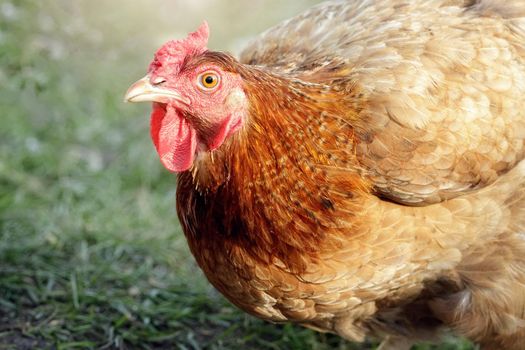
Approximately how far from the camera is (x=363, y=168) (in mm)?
2613

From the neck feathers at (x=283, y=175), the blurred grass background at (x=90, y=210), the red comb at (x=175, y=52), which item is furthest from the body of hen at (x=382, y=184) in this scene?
the blurred grass background at (x=90, y=210)

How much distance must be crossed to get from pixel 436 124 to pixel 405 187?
0.88ft

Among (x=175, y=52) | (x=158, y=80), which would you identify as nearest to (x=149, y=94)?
(x=158, y=80)

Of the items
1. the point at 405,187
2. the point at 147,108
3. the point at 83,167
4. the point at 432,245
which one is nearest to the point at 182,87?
the point at 405,187

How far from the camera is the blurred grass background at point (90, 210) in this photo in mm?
3592

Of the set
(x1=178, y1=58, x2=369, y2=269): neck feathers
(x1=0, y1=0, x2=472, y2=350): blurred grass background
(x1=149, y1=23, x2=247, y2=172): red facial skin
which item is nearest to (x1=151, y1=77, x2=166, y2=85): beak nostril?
(x1=149, y1=23, x2=247, y2=172): red facial skin

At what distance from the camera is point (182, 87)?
7.74ft

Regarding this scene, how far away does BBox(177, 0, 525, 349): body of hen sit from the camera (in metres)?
2.55

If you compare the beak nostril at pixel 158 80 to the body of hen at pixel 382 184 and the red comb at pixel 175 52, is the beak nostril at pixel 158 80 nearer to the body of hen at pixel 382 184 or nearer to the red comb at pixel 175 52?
the red comb at pixel 175 52

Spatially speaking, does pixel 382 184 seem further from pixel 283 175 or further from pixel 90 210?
pixel 90 210

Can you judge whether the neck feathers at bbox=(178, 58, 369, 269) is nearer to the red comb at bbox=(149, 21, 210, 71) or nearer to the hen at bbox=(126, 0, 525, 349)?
the hen at bbox=(126, 0, 525, 349)

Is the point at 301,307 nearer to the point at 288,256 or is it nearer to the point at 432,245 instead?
the point at 288,256

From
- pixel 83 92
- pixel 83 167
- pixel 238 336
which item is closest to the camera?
pixel 238 336

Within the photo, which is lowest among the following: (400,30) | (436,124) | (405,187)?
(405,187)
